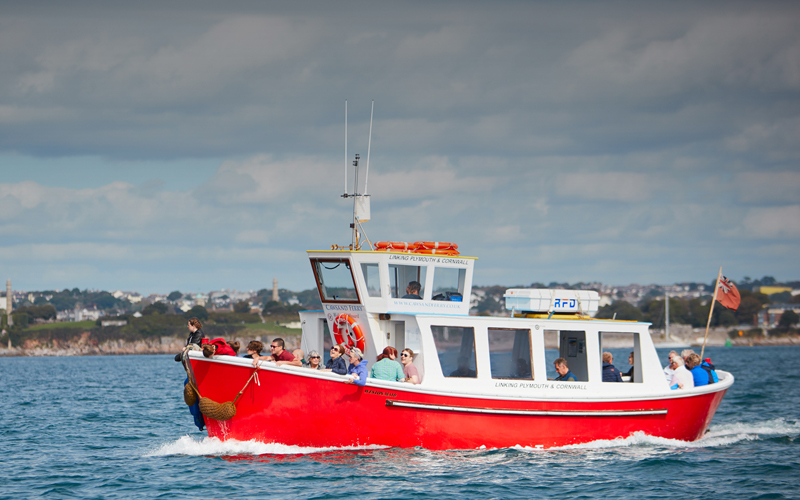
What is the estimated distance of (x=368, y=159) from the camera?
18.5 m

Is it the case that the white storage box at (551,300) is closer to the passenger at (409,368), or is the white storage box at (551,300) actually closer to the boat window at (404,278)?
the boat window at (404,278)

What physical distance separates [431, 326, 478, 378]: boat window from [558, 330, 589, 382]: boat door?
8.56 feet

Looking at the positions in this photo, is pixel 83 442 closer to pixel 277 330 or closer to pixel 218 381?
pixel 218 381

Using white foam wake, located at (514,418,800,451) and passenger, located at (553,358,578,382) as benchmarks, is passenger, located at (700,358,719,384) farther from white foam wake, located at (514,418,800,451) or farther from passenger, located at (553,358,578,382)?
passenger, located at (553,358,578,382)

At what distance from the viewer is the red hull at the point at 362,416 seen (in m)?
15.6

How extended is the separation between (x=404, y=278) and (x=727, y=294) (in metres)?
8.64

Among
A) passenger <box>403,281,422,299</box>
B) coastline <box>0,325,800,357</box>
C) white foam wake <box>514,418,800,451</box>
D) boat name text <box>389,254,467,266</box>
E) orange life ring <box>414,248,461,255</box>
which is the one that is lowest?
coastline <box>0,325,800,357</box>

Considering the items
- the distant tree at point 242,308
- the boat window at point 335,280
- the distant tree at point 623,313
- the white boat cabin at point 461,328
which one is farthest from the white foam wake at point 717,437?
the distant tree at point 242,308

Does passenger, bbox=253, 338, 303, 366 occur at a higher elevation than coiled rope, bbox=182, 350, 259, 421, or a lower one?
higher

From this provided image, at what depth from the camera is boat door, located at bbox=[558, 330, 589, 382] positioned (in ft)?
59.9

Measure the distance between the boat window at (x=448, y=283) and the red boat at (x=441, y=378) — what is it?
3cm

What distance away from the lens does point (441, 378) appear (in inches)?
648

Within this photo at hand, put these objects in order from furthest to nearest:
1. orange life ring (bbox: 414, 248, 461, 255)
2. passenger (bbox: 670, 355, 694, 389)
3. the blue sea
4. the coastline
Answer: the coastline, passenger (bbox: 670, 355, 694, 389), orange life ring (bbox: 414, 248, 461, 255), the blue sea

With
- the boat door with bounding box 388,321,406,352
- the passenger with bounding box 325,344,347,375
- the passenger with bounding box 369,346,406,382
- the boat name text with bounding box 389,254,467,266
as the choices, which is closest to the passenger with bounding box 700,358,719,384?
the boat name text with bounding box 389,254,467,266
